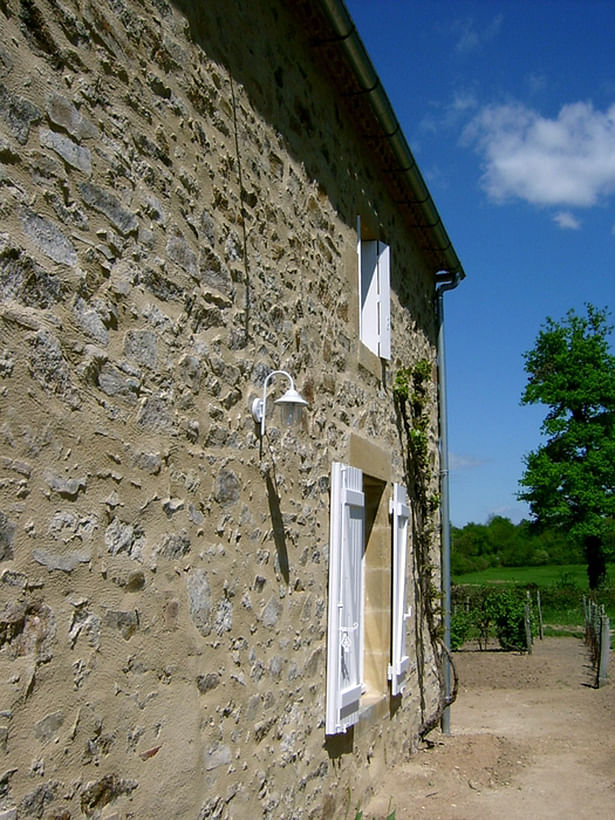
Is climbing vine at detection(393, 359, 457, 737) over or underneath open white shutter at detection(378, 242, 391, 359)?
underneath

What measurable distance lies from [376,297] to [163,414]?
3.41 meters

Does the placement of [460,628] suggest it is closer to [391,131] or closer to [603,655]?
[603,655]

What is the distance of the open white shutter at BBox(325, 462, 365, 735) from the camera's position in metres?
4.51

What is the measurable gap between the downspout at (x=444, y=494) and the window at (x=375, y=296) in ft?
7.29

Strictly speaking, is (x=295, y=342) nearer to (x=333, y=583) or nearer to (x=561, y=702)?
(x=333, y=583)

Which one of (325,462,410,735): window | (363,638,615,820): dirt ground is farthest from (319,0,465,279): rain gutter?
(363,638,615,820): dirt ground

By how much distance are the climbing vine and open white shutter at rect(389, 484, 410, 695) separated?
624 millimetres

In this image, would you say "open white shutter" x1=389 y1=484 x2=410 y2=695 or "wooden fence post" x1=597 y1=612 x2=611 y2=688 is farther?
"wooden fence post" x1=597 y1=612 x2=611 y2=688

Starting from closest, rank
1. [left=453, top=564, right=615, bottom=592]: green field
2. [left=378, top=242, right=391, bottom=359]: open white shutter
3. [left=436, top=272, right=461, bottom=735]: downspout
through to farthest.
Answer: [left=378, top=242, right=391, bottom=359]: open white shutter → [left=436, top=272, right=461, bottom=735]: downspout → [left=453, top=564, right=615, bottom=592]: green field

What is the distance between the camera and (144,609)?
2828 millimetres

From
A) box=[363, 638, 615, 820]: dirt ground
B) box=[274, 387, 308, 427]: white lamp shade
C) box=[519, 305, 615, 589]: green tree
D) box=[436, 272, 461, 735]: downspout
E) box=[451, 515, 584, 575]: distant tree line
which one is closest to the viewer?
box=[274, 387, 308, 427]: white lamp shade

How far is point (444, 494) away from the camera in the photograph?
26.4 ft

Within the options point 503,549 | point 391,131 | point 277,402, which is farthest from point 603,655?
point 503,549

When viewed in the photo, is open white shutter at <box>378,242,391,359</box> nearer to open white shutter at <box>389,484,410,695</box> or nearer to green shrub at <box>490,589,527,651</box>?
open white shutter at <box>389,484,410,695</box>
